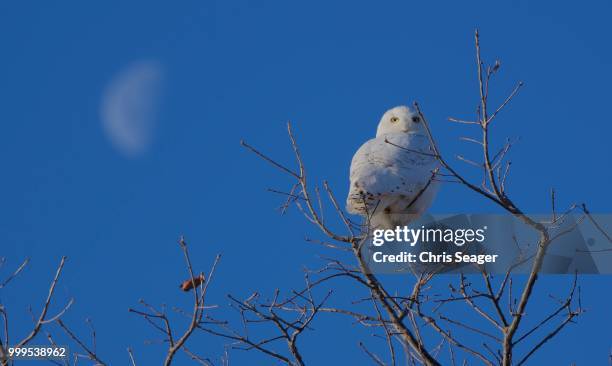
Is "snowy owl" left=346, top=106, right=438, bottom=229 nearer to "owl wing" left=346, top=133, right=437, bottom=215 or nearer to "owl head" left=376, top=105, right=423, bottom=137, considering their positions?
"owl wing" left=346, top=133, right=437, bottom=215

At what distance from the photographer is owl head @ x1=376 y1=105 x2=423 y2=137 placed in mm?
8016

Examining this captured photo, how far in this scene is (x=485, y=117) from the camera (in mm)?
3572

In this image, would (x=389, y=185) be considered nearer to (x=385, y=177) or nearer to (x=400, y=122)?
(x=385, y=177)

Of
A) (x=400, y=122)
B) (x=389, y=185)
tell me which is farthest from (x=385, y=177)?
(x=400, y=122)

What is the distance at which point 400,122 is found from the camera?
8.08 m

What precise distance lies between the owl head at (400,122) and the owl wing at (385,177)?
1090 millimetres

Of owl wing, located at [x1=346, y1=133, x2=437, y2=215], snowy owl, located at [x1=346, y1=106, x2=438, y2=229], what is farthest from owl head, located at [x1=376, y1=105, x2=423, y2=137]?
owl wing, located at [x1=346, y1=133, x2=437, y2=215]

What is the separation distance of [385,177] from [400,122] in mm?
1667

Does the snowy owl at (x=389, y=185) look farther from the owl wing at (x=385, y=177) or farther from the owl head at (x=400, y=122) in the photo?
the owl head at (x=400, y=122)

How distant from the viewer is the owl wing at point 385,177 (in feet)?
21.1

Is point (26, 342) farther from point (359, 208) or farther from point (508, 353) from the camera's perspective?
point (359, 208)

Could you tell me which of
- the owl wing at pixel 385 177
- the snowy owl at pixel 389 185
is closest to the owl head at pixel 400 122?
the snowy owl at pixel 389 185

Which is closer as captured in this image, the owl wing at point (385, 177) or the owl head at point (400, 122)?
the owl wing at point (385, 177)

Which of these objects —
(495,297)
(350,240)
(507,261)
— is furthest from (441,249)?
(495,297)
